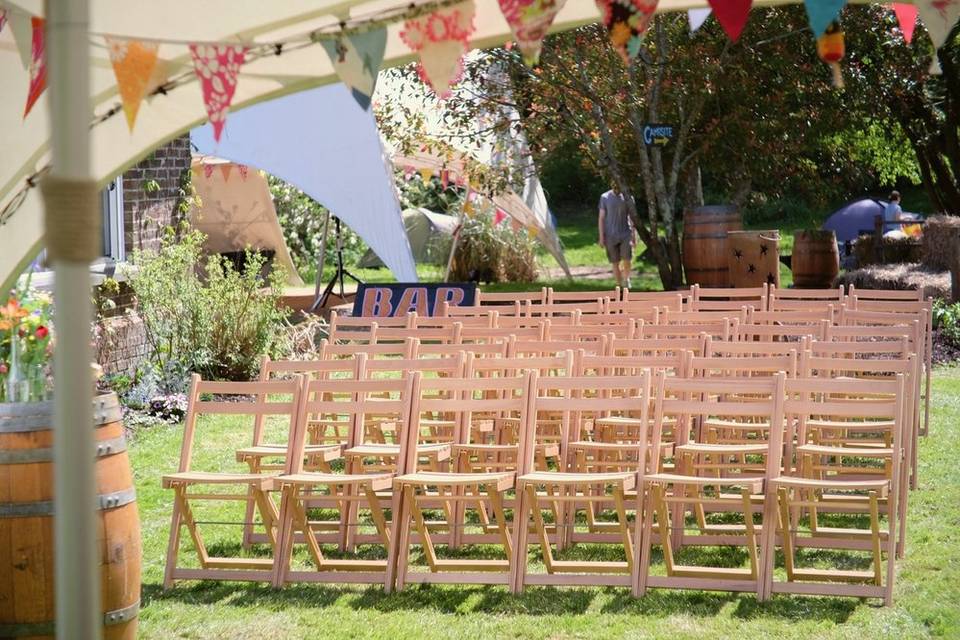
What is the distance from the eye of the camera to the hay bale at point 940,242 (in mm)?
14531

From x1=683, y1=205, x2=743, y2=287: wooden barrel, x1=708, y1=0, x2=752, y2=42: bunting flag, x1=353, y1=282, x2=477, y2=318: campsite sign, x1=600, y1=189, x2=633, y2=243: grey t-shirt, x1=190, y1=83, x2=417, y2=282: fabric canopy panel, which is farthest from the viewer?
x1=600, y1=189, x2=633, y2=243: grey t-shirt

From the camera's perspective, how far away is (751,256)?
16.8m

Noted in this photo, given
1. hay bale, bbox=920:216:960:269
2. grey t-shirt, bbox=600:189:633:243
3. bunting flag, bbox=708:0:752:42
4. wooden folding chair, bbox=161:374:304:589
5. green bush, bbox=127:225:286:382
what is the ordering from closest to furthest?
bunting flag, bbox=708:0:752:42 → wooden folding chair, bbox=161:374:304:589 → green bush, bbox=127:225:286:382 → hay bale, bbox=920:216:960:269 → grey t-shirt, bbox=600:189:633:243

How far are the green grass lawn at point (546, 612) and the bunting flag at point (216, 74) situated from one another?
2020 millimetres

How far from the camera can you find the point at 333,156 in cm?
1484

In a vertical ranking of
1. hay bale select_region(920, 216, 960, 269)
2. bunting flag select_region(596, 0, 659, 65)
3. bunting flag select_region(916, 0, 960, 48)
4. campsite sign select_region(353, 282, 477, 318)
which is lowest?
campsite sign select_region(353, 282, 477, 318)

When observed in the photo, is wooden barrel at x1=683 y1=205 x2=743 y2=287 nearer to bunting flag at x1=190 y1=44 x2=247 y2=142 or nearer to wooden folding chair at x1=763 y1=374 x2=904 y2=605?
wooden folding chair at x1=763 y1=374 x2=904 y2=605

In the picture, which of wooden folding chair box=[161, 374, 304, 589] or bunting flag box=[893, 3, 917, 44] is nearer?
bunting flag box=[893, 3, 917, 44]

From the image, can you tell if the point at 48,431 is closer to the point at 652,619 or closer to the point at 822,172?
the point at 652,619

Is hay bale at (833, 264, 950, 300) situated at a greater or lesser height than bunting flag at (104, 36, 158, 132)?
lesser

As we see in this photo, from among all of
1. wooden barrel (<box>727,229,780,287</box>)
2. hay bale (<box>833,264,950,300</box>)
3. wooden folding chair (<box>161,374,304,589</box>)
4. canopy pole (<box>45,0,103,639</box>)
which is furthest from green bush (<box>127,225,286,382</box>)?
canopy pole (<box>45,0,103,639</box>)

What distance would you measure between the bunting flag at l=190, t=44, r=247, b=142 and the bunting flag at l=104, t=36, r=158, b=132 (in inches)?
12.9

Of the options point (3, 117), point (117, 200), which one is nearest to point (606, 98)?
point (117, 200)

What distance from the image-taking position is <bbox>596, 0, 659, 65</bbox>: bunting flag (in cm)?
443
